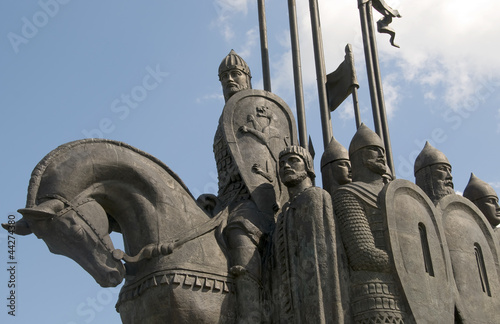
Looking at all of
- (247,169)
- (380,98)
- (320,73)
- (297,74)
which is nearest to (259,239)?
(247,169)

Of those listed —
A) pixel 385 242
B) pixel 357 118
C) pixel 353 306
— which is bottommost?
pixel 353 306

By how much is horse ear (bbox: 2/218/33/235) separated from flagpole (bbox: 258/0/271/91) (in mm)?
6962

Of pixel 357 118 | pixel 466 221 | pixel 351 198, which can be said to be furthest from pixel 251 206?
pixel 357 118

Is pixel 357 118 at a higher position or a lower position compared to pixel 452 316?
higher

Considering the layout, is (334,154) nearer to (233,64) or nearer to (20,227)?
(233,64)

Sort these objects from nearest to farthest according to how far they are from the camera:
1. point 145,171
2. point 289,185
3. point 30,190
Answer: point 30,190 → point 145,171 → point 289,185

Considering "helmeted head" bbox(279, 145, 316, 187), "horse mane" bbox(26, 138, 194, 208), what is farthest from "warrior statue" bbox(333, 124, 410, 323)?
"horse mane" bbox(26, 138, 194, 208)

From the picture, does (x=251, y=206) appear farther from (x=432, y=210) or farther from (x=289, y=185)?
(x=432, y=210)

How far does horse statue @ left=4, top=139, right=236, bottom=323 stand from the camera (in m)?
10.5

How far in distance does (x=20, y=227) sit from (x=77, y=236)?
787mm

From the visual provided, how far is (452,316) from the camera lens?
37.2 feet

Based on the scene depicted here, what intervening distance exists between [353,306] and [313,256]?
85 cm

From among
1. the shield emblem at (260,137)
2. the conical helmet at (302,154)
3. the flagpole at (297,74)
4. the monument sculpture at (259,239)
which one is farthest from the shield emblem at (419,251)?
the flagpole at (297,74)

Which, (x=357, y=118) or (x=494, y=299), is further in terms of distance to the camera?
(x=357, y=118)
